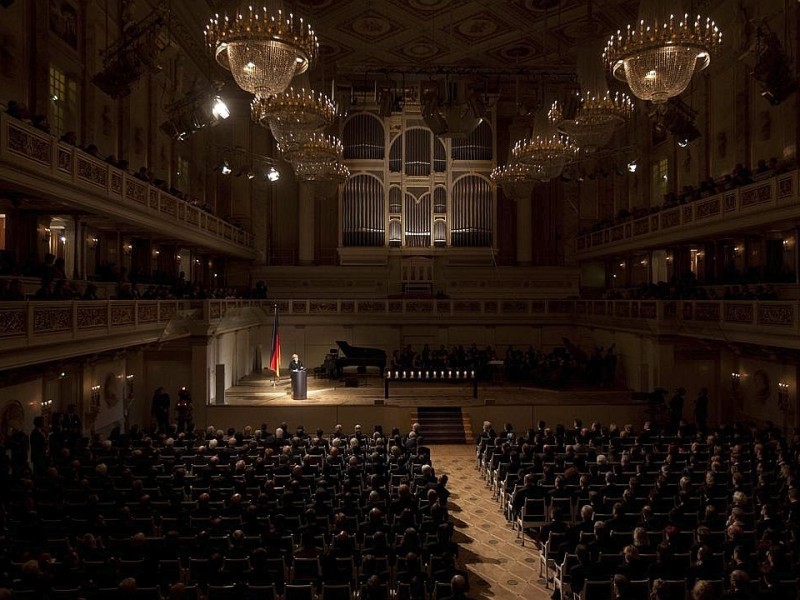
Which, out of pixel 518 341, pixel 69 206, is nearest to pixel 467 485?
pixel 69 206

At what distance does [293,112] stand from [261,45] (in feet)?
13.7

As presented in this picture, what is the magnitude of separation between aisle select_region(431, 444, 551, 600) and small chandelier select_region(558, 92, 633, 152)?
27.3ft

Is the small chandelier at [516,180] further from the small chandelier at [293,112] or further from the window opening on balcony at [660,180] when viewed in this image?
the small chandelier at [293,112]

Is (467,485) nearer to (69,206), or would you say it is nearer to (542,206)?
(69,206)

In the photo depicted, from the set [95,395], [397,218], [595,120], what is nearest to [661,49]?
[595,120]

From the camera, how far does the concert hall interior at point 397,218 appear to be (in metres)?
13.7

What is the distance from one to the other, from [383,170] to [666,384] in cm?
1774

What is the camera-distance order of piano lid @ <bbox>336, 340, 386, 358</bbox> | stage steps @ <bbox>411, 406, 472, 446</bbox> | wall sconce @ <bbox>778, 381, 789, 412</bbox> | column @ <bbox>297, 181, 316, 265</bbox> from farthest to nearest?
column @ <bbox>297, 181, 316, 265</bbox> < piano lid @ <bbox>336, 340, 386, 358</bbox> < stage steps @ <bbox>411, 406, 472, 446</bbox> < wall sconce @ <bbox>778, 381, 789, 412</bbox>

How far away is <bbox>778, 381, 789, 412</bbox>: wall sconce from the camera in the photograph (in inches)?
709

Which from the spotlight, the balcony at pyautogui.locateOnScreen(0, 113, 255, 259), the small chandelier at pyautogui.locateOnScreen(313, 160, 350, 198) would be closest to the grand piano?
the small chandelier at pyautogui.locateOnScreen(313, 160, 350, 198)

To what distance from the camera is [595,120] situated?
42.1ft

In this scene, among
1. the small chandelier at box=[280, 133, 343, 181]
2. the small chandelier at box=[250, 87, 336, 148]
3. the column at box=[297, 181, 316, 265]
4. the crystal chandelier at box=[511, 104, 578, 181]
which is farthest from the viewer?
the column at box=[297, 181, 316, 265]

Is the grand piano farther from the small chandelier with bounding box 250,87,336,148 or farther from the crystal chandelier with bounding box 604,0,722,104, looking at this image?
the crystal chandelier with bounding box 604,0,722,104

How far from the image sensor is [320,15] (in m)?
24.0
